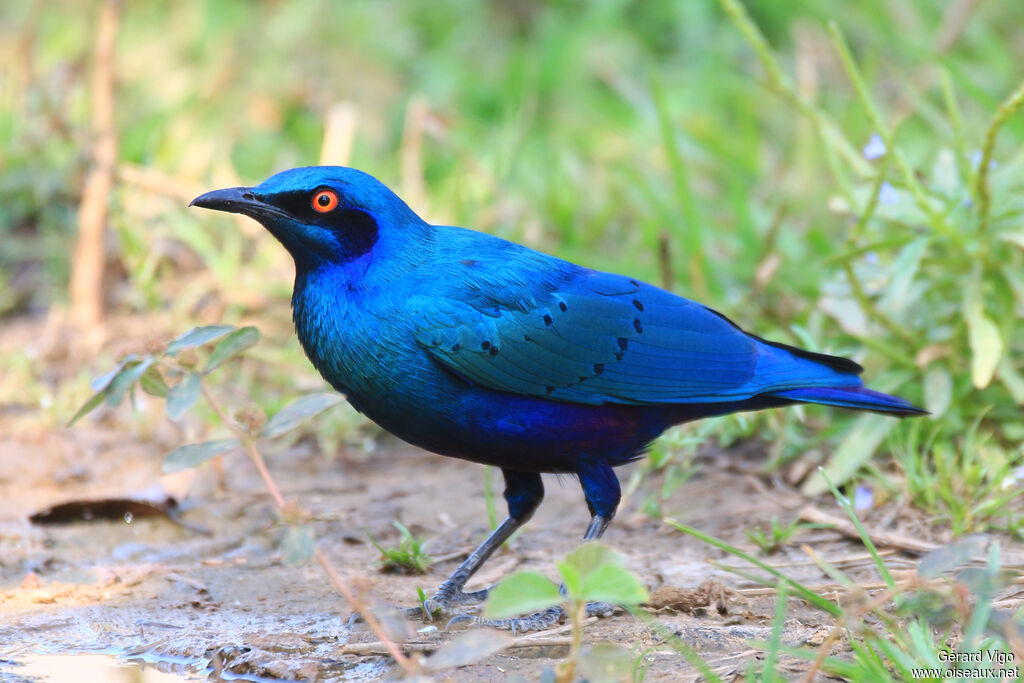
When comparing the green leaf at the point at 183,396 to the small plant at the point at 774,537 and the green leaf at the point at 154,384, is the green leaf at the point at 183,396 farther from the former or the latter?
the small plant at the point at 774,537

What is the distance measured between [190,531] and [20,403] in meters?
1.45

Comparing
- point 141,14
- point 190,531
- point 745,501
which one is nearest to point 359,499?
point 190,531

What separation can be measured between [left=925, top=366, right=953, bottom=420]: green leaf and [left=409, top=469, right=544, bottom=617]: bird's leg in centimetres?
151

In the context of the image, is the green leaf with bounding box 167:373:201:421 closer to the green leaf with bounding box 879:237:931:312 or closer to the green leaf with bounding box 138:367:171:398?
the green leaf with bounding box 138:367:171:398

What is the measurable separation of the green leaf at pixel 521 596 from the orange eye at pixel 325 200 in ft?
4.47

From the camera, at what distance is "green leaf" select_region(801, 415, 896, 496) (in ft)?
13.1

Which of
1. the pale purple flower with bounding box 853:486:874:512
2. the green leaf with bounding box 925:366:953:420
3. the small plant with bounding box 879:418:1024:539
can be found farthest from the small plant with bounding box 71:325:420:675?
the green leaf with bounding box 925:366:953:420

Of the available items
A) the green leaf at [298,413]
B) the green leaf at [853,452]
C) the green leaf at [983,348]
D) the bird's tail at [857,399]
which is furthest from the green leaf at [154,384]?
the green leaf at [983,348]

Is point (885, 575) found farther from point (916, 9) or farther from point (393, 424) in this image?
point (916, 9)

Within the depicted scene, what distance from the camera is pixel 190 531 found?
153 inches

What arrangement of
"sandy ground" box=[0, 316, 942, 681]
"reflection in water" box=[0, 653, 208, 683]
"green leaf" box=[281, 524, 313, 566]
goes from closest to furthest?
"green leaf" box=[281, 524, 313, 566] < "reflection in water" box=[0, 653, 208, 683] < "sandy ground" box=[0, 316, 942, 681]

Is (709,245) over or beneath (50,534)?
over

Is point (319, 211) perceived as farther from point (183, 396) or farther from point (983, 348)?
point (983, 348)

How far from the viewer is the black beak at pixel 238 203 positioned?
3.10 m
